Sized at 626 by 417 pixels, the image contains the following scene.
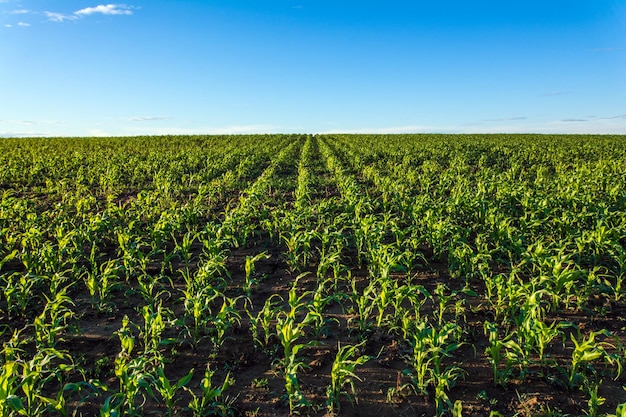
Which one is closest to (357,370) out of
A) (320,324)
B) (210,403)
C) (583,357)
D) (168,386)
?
(320,324)

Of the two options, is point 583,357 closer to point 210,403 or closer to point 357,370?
point 357,370

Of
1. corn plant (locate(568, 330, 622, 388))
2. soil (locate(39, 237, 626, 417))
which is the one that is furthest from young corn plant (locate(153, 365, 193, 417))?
corn plant (locate(568, 330, 622, 388))

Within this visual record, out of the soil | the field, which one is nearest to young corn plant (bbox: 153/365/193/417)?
the field

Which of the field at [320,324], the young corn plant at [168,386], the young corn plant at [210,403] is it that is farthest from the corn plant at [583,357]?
the young corn plant at [168,386]

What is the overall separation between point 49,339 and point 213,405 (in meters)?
2.06

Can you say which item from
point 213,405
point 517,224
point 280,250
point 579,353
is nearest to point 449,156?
point 517,224

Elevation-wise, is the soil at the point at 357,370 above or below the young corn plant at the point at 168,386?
below

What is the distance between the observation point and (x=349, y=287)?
5695 millimetres

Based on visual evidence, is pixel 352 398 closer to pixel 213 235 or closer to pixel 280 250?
pixel 280 250

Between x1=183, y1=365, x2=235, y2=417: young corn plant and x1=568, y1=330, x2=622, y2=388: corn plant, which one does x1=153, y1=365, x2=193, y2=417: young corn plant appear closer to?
x1=183, y1=365, x2=235, y2=417: young corn plant

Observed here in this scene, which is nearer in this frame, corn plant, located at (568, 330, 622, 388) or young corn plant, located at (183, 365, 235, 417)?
young corn plant, located at (183, 365, 235, 417)

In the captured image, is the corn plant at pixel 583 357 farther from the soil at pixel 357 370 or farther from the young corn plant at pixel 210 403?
the young corn plant at pixel 210 403

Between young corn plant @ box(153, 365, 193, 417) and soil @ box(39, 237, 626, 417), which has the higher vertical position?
young corn plant @ box(153, 365, 193, 417)

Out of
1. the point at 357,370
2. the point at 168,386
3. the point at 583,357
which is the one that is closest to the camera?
the point at 168,386
